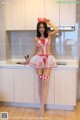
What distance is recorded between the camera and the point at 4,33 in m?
3.85

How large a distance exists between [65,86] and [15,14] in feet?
5.34

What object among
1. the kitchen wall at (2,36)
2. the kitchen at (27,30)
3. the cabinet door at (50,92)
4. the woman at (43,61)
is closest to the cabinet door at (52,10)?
the kitchen at (27,30)

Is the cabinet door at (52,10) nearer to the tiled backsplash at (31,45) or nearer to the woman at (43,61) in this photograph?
the woman at (43,61)

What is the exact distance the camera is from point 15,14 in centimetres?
377

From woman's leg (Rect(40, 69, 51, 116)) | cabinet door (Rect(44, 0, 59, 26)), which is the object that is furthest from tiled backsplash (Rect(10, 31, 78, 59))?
woman's leg (Rect(40, 69, 51, 116))

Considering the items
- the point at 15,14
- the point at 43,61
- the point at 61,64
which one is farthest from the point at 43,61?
the point at 15,14

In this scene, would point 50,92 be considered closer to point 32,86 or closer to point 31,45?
point 32,86

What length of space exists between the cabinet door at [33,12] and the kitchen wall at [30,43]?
1.10 ft

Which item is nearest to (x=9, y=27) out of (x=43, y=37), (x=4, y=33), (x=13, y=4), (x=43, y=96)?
(x=4, y=33)

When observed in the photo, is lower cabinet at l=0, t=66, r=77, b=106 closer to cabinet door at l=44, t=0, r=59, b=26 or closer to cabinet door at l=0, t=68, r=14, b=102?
cabinet door at l=0, t=68, r=14, b=102

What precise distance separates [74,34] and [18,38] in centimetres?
114

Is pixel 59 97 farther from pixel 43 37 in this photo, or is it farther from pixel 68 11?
pixel 68 11

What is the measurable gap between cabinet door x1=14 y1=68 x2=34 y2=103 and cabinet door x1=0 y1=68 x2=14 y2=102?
0.09 m

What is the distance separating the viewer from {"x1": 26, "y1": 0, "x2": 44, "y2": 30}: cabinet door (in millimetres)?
3686
